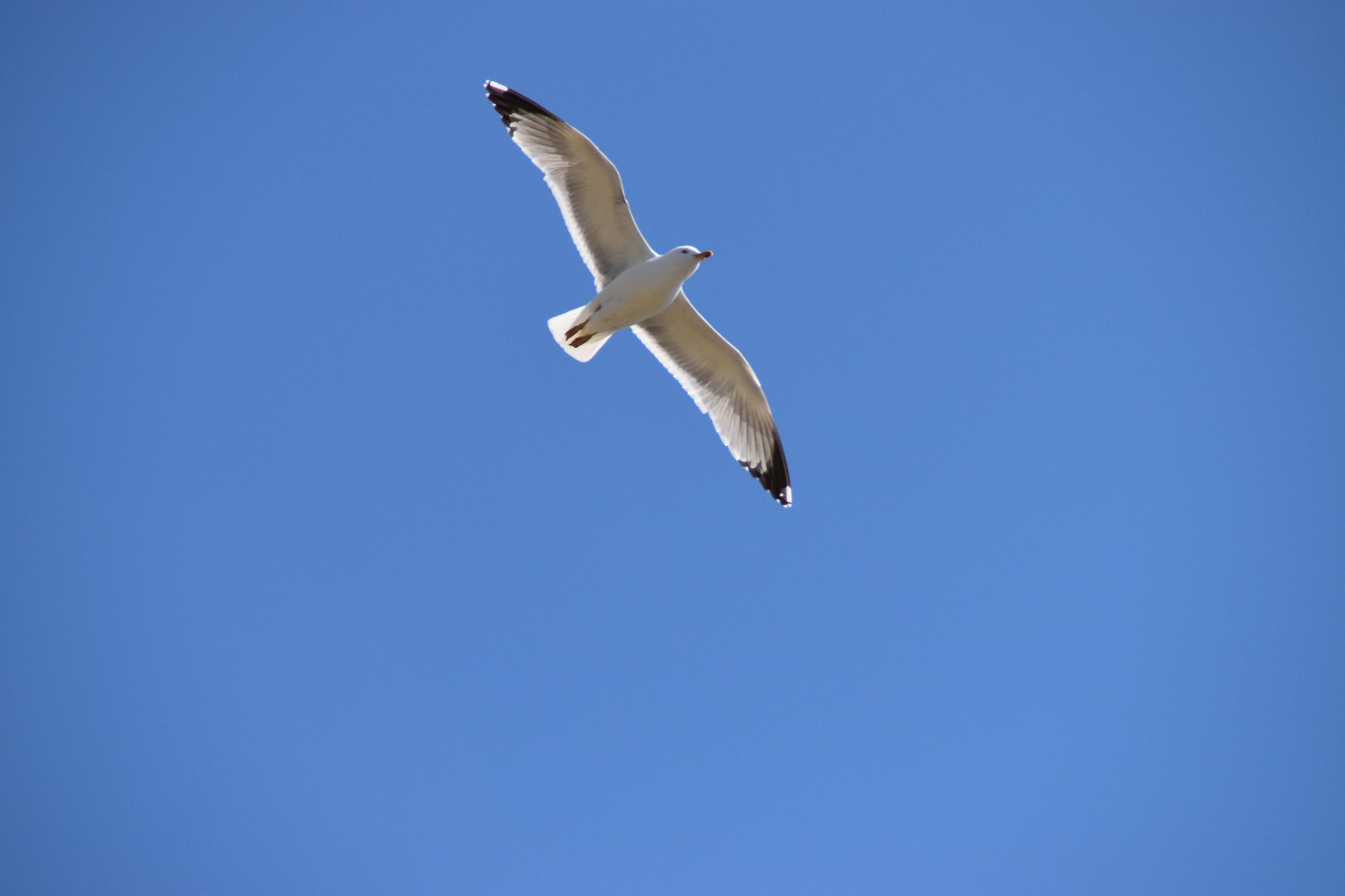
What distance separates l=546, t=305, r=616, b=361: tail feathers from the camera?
7387mm

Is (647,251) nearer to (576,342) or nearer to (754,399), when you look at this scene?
(576,342)

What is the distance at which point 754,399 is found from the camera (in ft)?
27.1

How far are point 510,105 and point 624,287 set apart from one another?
142 cm

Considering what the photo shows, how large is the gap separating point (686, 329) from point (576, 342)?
3.03ft

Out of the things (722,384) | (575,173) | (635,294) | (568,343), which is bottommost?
(568,343)

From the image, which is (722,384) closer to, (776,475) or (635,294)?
(776,475)

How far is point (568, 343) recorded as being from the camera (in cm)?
743

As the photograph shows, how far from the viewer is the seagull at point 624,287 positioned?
23.2 ft

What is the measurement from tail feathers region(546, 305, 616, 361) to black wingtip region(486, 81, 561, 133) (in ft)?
4.23

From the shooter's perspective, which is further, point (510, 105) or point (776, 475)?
point (776, 475)

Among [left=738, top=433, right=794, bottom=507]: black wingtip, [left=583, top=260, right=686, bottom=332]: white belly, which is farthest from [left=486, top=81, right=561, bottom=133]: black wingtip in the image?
[left=738, top=433, right=794, bottom=507]: black wingtip

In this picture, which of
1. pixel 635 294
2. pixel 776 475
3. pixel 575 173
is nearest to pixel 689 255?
pixel 635 294

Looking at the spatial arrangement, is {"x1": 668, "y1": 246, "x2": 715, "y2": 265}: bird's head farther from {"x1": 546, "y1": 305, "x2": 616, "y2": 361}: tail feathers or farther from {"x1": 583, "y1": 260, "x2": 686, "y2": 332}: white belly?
{"x1": 546, "y1": 305, "x2": 616, "y2": 361}: tail feathers

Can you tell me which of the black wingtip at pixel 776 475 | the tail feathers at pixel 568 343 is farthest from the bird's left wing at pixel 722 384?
the tail feathers at pixel 568 343
